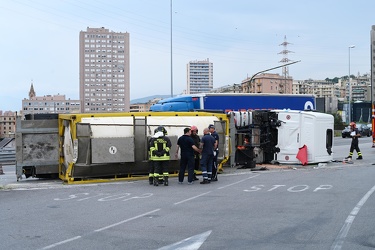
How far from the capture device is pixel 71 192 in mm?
13555

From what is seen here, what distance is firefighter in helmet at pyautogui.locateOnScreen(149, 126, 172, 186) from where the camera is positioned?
14.6 m

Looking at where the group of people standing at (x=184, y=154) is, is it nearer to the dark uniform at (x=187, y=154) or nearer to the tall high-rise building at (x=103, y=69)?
the dark uniform at (x=187, y=154)

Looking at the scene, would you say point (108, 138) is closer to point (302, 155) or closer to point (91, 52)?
point (302, 155)

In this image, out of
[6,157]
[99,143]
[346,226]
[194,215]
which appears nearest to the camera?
[346,226]

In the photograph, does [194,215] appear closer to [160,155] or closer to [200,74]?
[160,155]

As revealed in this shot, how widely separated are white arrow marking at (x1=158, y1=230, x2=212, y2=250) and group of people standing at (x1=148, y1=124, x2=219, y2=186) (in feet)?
22.4

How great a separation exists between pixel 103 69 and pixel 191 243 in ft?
365

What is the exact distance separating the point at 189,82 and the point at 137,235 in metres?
157

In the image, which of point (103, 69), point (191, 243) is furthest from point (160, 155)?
point (103, 69)

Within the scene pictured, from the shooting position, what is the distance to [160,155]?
14.6 meters

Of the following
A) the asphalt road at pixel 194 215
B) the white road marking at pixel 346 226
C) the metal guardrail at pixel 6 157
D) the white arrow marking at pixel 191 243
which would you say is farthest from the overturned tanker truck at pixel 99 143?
the metal guardrail at pixel 6 157

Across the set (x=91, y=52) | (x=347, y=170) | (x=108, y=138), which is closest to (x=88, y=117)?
(x=108, y=138)

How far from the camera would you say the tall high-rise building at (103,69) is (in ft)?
368

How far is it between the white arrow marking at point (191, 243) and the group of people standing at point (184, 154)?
683cm
